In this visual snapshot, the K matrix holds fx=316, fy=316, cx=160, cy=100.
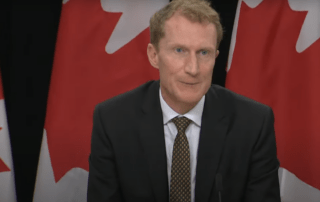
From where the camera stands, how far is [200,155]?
1.28 metres

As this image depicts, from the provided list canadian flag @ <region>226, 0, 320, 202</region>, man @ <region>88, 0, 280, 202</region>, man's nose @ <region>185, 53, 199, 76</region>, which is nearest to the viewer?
man's nose @ <region>185, 53, 199, 76</region>

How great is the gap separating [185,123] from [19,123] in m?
1.37

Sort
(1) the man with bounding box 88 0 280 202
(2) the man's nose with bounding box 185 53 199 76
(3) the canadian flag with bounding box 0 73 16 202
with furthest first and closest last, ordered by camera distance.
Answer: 1. (3) the canadian flag with bounding box 0 73 16 202
2. (1) the man with bounding box 88 0 280 202
3. (2) the man's nose with bounding box 185 53 199 76

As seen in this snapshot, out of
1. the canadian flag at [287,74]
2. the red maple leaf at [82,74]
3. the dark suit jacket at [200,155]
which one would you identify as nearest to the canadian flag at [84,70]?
the red maple leaf at [82,74]

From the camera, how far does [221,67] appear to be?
6.91 feet

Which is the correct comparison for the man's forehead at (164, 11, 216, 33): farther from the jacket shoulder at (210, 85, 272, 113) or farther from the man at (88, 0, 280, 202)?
the jacket shoulder at (210, 85, 272, 113)

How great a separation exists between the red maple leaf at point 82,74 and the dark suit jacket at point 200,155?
67 centimetres

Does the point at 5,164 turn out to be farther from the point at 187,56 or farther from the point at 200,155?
the point at 187,56

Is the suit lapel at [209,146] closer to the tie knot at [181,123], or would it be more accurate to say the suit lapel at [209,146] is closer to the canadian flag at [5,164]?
the tie knot at [181,123]

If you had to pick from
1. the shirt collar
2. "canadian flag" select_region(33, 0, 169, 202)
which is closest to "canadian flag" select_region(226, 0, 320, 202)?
"canadian flag" select_region(33, 0, 169, 202)

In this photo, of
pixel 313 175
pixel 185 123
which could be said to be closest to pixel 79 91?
pixel 185 123

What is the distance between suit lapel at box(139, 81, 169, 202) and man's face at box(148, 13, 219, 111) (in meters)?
0.16

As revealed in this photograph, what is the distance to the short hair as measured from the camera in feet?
3.81

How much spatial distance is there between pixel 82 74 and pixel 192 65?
1043 mm
